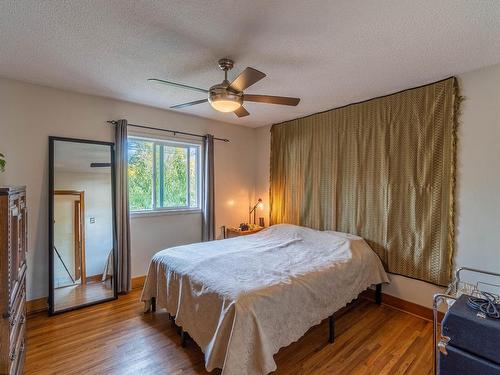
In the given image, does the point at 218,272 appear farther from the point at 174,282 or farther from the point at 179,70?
the point at 179,70

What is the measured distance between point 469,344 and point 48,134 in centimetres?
402

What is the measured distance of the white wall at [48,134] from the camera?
2.65m

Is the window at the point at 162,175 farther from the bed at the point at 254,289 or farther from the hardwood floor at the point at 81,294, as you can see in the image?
the bed at the point at 254,289

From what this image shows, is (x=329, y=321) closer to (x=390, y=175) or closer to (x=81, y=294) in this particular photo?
(x=390, y=175)

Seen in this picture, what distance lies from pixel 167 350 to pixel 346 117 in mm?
3256

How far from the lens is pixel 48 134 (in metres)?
2.83

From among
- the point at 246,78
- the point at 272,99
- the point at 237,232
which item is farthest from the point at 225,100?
the point at 237,232

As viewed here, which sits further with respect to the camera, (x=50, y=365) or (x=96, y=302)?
(x=96, y=302)

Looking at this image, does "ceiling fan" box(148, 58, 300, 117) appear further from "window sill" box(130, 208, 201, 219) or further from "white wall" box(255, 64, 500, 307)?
"window sill" box(130, 208, 201, 219)

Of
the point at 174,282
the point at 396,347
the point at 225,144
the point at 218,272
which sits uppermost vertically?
the point at 225,144

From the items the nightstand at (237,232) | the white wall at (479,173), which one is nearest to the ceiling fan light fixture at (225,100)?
the white wall at (479,173)

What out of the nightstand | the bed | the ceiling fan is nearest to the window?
the nightstand

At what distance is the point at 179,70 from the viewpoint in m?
2.38

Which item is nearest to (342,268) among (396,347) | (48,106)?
(396,347)
